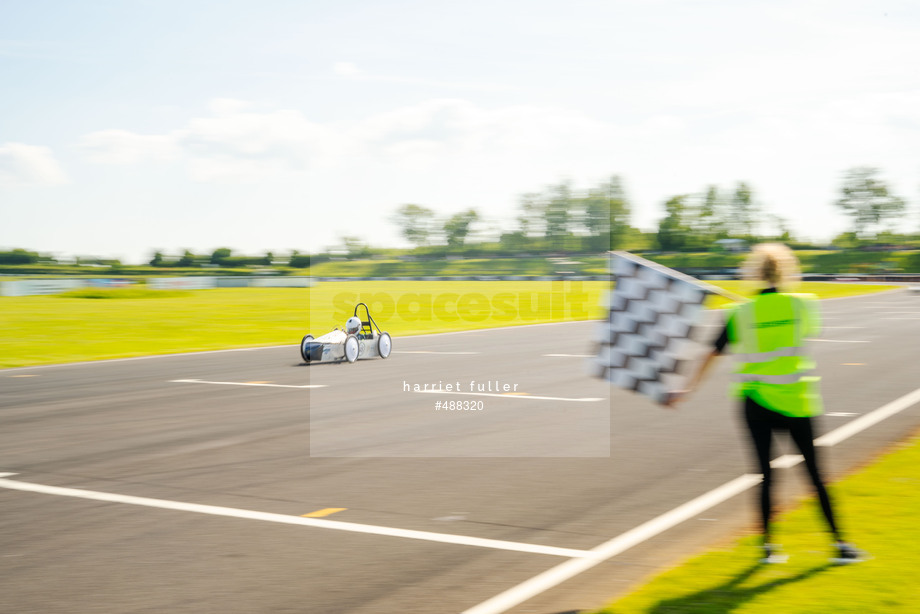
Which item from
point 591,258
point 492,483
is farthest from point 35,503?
point 591,258

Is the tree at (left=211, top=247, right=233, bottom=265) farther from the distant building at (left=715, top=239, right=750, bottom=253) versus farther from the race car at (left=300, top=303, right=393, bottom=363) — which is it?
the race car at (left=300, top=303, right=393, bottom=363)

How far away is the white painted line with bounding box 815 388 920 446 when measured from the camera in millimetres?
8434

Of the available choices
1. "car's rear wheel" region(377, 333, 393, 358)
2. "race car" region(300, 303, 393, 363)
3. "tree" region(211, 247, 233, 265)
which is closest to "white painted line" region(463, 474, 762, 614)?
"race car" region(300, 303, 393, 363)

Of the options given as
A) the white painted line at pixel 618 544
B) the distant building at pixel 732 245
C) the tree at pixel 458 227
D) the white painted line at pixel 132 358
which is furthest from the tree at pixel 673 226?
the white painted line at pixel 618 544

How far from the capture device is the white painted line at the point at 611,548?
13.8 ft

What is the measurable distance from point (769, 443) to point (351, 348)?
12.2 m

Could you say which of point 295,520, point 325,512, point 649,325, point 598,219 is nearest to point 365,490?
point 325,512

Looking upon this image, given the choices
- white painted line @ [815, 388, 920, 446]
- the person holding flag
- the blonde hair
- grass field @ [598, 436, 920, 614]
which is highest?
the blonde hair

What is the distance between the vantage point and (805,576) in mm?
4484

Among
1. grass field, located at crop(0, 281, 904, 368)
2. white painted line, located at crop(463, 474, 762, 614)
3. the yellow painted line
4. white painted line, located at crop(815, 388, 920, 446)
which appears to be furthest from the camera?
grass field, located at crop(0, 281, 904, 368)

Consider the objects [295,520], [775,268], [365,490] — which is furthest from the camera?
Result: [365,490]

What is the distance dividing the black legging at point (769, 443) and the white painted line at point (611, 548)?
0.43 meters

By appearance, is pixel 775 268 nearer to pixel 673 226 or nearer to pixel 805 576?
pixel 805 576

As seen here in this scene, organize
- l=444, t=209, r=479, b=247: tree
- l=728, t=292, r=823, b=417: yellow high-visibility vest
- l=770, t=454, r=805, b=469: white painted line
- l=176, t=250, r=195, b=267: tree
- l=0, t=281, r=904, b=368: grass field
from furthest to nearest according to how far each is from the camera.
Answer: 1. l=176, t=250, r=195, b=267: tree
2. l=444, t=209, r=479, b=247: tree
3. l=0, t=281, r=904, b=368: grass field
4. l=770, t=454, r=805, b=469: white painted line
5. l=728, t=292, r=823, b=417: yellow high-visibility vest
